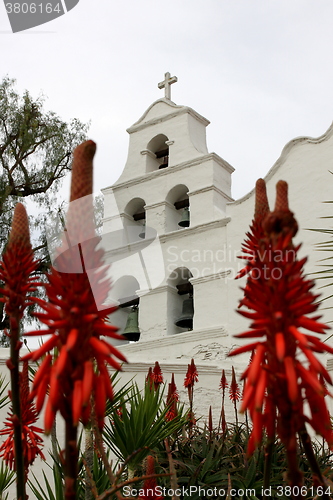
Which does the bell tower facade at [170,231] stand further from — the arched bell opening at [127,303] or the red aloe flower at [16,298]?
the red aloe flower at [16,298]

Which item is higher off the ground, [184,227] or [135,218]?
[135,218]

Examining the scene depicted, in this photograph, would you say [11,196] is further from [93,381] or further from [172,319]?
[93,381]

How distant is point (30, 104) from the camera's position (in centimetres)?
1842

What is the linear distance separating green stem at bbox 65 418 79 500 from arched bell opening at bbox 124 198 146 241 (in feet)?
41.1

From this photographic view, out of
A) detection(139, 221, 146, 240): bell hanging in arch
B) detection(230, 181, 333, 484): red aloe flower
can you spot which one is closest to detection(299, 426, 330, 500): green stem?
detection(230, 181, 333, 484): red aloe flower

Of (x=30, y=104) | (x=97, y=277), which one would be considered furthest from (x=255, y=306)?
(x=30, y=104)

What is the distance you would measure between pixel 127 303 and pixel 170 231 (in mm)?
2013

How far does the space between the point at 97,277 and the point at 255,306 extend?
0.40 meters

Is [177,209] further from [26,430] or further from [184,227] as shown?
[26,430]

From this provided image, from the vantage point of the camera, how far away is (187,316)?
39.8 ft

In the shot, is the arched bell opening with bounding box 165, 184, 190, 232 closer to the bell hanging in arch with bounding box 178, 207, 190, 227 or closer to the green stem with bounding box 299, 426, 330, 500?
the bell hanging in arch with bounding box 178, 207, 190, 227

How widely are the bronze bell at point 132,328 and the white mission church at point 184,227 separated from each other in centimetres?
2

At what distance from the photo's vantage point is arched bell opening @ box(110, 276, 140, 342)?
12703 millimetres

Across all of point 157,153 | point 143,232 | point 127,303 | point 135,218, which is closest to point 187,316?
point 127,303
